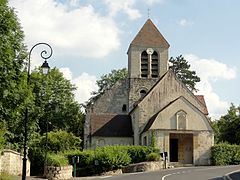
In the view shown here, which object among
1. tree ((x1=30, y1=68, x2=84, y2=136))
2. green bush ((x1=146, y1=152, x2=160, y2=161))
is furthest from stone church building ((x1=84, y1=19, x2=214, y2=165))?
tree ((x1=30, y1=68, x2=84, y2=136))

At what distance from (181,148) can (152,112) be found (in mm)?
5079

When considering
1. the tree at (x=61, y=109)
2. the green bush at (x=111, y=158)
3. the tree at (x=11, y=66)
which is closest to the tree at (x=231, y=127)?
the tree at (x=61, y=109)

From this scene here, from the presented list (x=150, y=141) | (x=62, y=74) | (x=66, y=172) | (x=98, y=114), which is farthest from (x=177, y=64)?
(x=66, y=172)

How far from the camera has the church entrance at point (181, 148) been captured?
4873 centimetres

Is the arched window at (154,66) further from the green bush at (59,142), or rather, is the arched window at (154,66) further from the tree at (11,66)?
the tree at (11,66)

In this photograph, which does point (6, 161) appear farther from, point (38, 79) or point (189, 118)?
point (189, 118)

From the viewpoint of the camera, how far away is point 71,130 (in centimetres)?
6419

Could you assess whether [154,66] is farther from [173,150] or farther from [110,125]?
[173,150]

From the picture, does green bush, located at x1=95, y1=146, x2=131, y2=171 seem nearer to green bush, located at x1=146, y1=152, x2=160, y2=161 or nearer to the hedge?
the hedge

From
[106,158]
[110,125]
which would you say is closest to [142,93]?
[110,125]

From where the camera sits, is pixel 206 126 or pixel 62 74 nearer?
pixel 206 126

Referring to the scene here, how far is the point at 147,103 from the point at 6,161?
83.7ft

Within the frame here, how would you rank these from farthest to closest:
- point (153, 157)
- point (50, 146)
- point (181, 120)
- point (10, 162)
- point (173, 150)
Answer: point (50, 146), point (173, 150), point (181, 120), point (153, 157), point (10, 162)

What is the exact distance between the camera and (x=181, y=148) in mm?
49125
